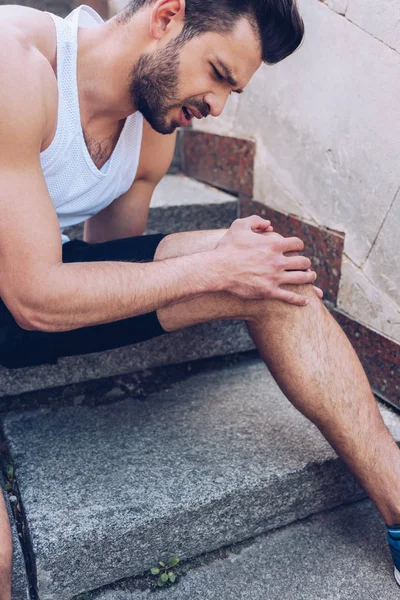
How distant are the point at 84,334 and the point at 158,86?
0.78 meters

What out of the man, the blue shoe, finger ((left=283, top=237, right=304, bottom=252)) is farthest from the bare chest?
the blue shoe

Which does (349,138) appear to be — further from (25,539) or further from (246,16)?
(25,539)

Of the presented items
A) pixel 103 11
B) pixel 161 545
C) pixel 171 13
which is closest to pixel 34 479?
pixel 161 545

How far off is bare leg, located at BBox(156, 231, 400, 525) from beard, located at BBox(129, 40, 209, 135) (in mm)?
608

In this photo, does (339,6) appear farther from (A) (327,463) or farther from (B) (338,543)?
Answer: (B) (338,543)

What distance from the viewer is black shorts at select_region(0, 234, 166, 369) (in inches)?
71.5

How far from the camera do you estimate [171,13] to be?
1.81 metres

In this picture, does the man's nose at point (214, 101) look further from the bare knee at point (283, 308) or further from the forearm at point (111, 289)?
the bare knee at point (283, 308)

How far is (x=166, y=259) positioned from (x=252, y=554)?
93 cm

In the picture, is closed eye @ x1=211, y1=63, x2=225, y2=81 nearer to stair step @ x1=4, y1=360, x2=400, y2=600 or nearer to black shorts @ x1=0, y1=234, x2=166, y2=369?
black shorts @ x1=0, y1=234, x2=166, y2=369

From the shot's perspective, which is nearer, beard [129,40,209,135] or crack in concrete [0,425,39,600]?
crack in concrete [0,425,39,600]

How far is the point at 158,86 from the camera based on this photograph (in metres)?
1.89

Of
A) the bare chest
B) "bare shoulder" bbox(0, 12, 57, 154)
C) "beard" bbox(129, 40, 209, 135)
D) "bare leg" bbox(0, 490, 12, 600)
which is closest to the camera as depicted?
"bare leg" bbox(0, 490, 12, 600)

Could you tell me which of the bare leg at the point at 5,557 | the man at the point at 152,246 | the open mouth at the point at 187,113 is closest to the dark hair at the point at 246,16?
the man at the point at 152,246
